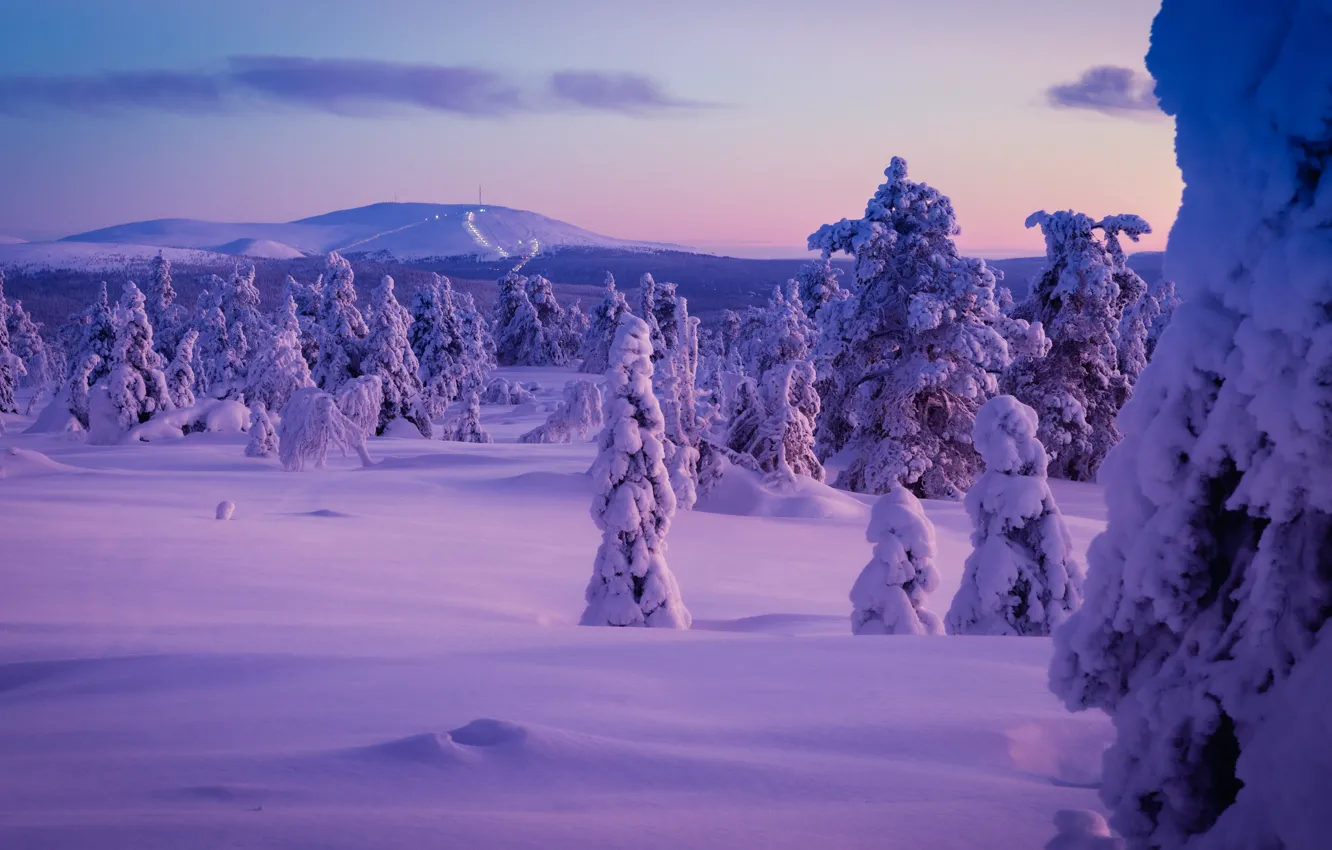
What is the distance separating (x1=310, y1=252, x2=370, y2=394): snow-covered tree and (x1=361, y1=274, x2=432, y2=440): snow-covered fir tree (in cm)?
90

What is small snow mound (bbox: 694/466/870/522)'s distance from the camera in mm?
23188

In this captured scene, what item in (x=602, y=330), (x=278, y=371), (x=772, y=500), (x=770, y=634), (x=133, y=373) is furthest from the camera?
(x=602, y=330)

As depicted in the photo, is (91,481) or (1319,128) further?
(91,481)

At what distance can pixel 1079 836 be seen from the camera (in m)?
3.03

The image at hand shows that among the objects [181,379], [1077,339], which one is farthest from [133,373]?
[1077,339]

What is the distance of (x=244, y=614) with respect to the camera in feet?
32.1

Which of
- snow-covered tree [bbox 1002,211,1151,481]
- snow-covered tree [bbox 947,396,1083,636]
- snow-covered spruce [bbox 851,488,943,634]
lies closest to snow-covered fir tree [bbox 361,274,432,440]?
snow-covered tree [bbox 1002,211,1151,481]

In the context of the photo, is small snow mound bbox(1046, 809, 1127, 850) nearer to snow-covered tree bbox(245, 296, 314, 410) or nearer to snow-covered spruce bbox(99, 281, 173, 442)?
snow-covered spruce bbox(99, 281, 173, 442)

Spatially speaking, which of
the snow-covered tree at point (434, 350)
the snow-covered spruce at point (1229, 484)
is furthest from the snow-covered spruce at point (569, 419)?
the snow-covered spruce at point (1229, 484)

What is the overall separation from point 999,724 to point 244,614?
7.61 m

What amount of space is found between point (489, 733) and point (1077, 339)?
3157cm

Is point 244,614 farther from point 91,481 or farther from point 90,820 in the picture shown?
point 91,481

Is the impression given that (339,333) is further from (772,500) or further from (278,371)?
(772,500)

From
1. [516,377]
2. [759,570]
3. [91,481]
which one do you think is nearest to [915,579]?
[759,570]
